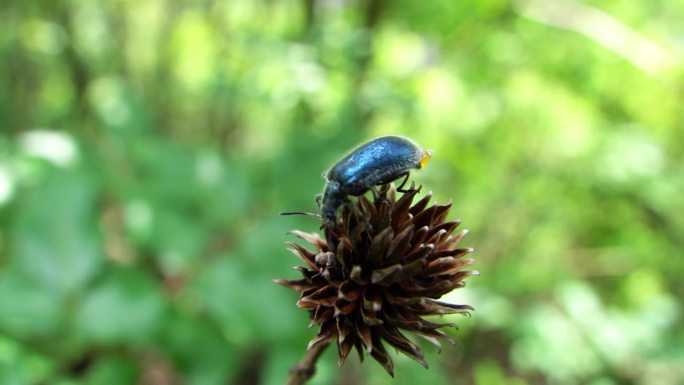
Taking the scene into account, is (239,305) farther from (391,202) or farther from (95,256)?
(391,202)

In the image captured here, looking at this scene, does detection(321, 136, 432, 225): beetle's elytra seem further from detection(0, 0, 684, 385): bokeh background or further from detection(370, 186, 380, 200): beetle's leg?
detection(0, 0, 684, 385): bokeh background

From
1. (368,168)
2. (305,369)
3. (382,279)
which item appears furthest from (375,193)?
(305,369)

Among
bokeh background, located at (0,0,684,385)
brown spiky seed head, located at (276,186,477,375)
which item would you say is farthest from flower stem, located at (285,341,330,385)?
Result: bokeh background, located at (0,0,684,385)

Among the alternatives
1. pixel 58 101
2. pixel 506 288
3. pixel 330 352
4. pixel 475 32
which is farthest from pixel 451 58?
pixel 58 101

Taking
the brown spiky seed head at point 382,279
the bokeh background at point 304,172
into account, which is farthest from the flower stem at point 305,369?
the bokeh background at point 304,172

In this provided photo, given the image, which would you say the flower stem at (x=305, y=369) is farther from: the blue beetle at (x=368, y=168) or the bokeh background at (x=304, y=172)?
the bokeh background at (x=304, y=172)

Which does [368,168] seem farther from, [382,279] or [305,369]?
[305,369]
